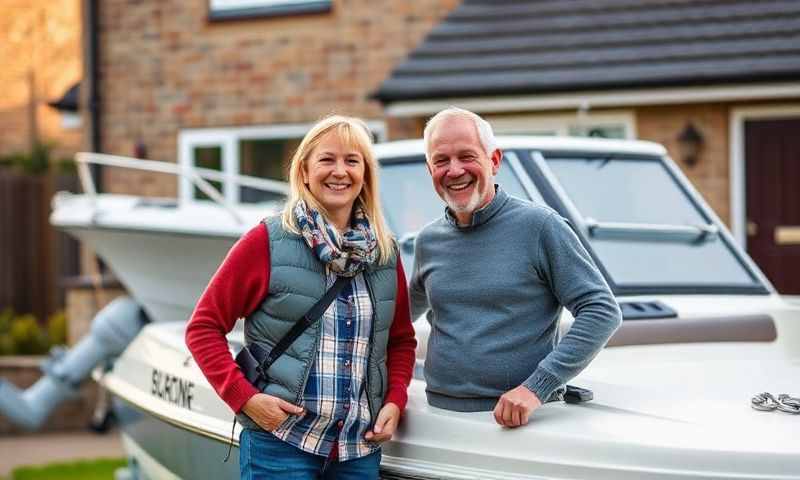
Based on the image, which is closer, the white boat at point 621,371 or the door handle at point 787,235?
the white boat at point 621,371

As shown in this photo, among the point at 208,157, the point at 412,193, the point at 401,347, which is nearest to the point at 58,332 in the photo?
the point at 208,157

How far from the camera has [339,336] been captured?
3326mm

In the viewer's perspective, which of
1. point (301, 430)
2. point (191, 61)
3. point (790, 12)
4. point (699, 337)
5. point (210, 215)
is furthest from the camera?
point (191, 61)

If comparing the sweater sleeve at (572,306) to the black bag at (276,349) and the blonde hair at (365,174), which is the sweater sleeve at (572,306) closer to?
the blonde hair at (365,174)

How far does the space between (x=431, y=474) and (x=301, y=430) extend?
1.27 ft

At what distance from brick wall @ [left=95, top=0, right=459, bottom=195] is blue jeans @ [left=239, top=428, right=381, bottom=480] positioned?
26.1 feet

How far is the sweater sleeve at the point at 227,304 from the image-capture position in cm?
326

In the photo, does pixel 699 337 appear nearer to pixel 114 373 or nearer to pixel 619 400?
pixel 619 400

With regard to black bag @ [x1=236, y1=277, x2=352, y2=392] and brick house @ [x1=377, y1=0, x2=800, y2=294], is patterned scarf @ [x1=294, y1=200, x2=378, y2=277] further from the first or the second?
brick house @ [x1=377, y1=0, x2=800, y2=294]

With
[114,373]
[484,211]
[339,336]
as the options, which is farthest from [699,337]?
[114,373]

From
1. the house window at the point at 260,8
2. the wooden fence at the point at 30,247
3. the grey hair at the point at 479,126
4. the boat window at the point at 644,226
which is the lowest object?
the wooden fence at the point at 30,247

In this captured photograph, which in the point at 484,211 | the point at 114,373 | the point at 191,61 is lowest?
the point at 114,373

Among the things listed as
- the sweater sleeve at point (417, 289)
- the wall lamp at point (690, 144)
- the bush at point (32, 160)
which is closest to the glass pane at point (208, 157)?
the wall lamp at point (690, 144)

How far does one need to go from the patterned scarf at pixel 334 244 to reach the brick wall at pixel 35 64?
22475mm
